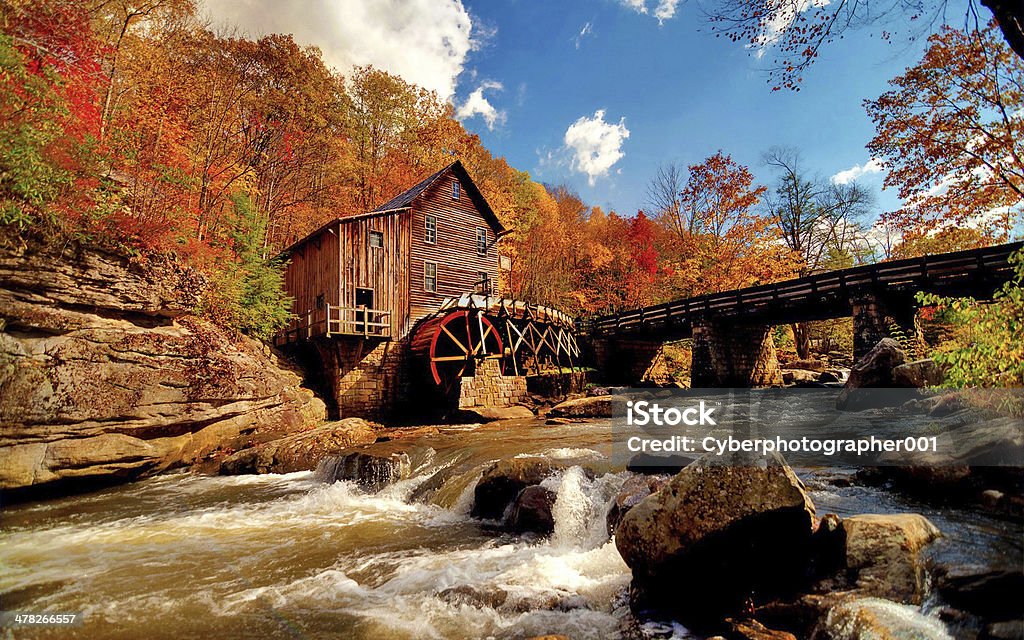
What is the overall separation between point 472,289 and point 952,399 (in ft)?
53.1

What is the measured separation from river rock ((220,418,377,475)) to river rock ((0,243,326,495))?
3.32 ft

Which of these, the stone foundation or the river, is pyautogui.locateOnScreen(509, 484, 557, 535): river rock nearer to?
the river

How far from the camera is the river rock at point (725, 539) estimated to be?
337 cm

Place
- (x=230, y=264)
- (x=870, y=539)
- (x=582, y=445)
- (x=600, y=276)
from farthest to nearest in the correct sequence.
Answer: (x=600, y=276) → (x=230, y=264) → (x=582, y=445) → (x=870, y=539)

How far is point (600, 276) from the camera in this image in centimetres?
3047

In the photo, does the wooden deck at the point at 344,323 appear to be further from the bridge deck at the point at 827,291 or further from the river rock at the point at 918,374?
the river rock at the point at 918,374

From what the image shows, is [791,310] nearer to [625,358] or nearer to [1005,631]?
[625,358]

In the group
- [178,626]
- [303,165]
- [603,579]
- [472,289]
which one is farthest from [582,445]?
[303,165]

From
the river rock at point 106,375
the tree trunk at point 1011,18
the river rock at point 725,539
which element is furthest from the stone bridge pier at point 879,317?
the river rock at point 106,375

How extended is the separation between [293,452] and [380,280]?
341 inches

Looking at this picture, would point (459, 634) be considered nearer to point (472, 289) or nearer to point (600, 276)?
point (472, 289)

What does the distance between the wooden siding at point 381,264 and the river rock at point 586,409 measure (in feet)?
23.5

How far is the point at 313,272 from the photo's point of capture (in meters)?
17.6

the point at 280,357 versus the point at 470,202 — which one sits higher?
the point at 470,202
